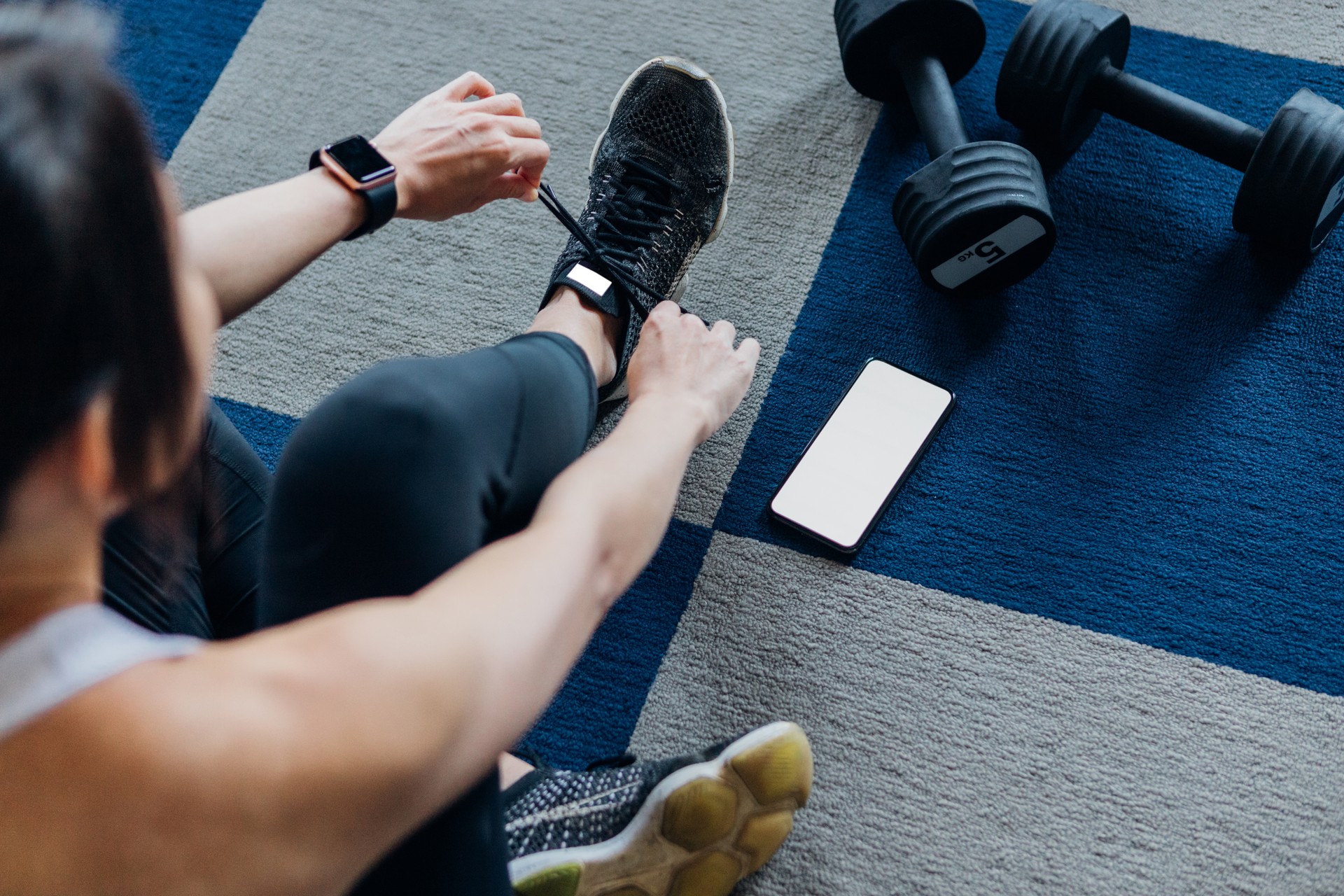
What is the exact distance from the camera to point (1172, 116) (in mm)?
1093

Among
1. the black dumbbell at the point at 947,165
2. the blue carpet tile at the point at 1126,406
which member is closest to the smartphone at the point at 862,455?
the blue carpet tile at the point at 1126,406

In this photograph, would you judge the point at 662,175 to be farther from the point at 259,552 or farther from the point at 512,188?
the point at 259,552

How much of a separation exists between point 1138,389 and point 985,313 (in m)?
0.18

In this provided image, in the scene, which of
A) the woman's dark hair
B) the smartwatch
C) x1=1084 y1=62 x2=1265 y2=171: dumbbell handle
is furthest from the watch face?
Answer: x1=1084 y1=62 x2=1265 y2=171: dumbbell handle

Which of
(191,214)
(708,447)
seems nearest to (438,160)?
(191,214)

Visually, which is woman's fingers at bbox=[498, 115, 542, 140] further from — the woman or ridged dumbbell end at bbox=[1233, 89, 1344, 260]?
ridged dumbbell end at bbox=[1233, 89, 1344, 260]

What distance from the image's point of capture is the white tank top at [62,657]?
417mm

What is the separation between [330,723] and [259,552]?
1.16ft

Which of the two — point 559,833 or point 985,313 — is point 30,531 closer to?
point 559,833

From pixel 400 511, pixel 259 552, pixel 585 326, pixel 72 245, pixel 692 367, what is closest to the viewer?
pixel 72 245

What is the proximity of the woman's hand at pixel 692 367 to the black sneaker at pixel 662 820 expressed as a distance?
0.92 feet

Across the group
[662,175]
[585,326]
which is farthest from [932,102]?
[585,326]

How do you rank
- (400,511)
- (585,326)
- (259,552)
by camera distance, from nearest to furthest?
1. (400,511)
2. (259,552)
3. (585,326)

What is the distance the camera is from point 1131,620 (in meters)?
0.96
